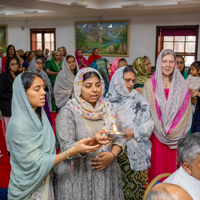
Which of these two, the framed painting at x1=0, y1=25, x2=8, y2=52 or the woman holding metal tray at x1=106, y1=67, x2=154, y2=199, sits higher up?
the framed painting at x1=0, y1=25, x2=8, y2=52

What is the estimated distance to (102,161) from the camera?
5.57 feet

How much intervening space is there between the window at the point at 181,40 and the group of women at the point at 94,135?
A: 752cm

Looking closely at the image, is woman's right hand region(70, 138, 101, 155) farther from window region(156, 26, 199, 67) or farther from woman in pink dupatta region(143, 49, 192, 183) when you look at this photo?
window region(156, 26, 199, 67)

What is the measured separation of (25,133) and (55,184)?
46 centimetres

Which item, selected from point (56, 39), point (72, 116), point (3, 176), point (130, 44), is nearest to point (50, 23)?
point (56, 39)

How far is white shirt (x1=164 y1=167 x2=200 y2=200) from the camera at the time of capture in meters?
1.22

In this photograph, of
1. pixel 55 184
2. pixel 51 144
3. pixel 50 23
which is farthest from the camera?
pixel 50 23

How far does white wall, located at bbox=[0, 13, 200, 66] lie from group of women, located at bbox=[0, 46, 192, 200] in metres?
7.59

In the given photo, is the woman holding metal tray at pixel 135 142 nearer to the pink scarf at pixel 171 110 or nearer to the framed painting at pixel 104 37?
the pink scarf at pixel 171 110

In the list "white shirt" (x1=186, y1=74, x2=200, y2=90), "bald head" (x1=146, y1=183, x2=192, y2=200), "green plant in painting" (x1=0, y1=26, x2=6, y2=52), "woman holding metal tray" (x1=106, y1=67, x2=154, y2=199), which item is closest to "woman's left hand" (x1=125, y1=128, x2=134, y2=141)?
"woman holding metal tray" (x1=106, y1=67, x2=154, y2=199)

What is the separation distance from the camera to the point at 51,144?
1.62 m

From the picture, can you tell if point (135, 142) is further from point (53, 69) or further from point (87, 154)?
point (53, 69)

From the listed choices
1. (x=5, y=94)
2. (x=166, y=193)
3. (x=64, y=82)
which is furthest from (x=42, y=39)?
(x=166, y=193)

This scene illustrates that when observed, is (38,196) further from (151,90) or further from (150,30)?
(150,30)
